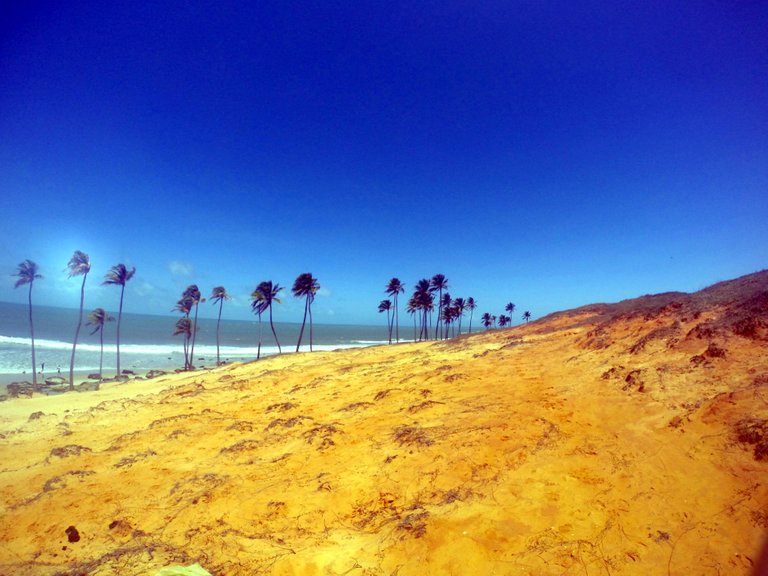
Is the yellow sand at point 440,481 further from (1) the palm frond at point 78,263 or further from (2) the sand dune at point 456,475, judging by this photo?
(1) the palm frond at point 78,263

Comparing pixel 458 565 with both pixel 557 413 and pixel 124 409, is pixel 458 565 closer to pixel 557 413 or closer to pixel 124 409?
pixel 557 413

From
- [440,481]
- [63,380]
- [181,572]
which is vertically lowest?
[63,380]

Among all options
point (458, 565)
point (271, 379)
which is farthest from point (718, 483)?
point (271, 379)

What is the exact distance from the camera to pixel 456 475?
7.15 metres

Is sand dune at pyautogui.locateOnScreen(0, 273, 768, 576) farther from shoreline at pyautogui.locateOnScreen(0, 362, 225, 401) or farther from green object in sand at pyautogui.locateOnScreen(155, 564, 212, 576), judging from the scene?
shoreline at pyautogui.locateOnScreen(0, 362, 225, 401)

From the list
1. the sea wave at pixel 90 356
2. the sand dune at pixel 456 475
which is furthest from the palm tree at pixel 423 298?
the sand dune at pixel 456 475

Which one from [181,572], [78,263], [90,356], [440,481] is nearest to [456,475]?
[440,481]

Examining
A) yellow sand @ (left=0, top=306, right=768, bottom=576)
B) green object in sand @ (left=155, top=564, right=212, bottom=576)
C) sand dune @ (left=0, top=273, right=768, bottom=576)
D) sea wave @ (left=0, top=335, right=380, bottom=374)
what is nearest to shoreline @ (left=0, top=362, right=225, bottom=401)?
sea wave @ (left=0, top=335, right=380, bottom=374)

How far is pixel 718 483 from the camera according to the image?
5359mm

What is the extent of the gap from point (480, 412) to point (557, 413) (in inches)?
77.7

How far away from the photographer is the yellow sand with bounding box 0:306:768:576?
5.04 metres

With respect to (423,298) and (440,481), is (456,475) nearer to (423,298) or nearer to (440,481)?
(440,481)

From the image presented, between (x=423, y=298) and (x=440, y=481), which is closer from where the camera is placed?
(x=440, y=481)

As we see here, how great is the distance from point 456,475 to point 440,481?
36 centimetres
